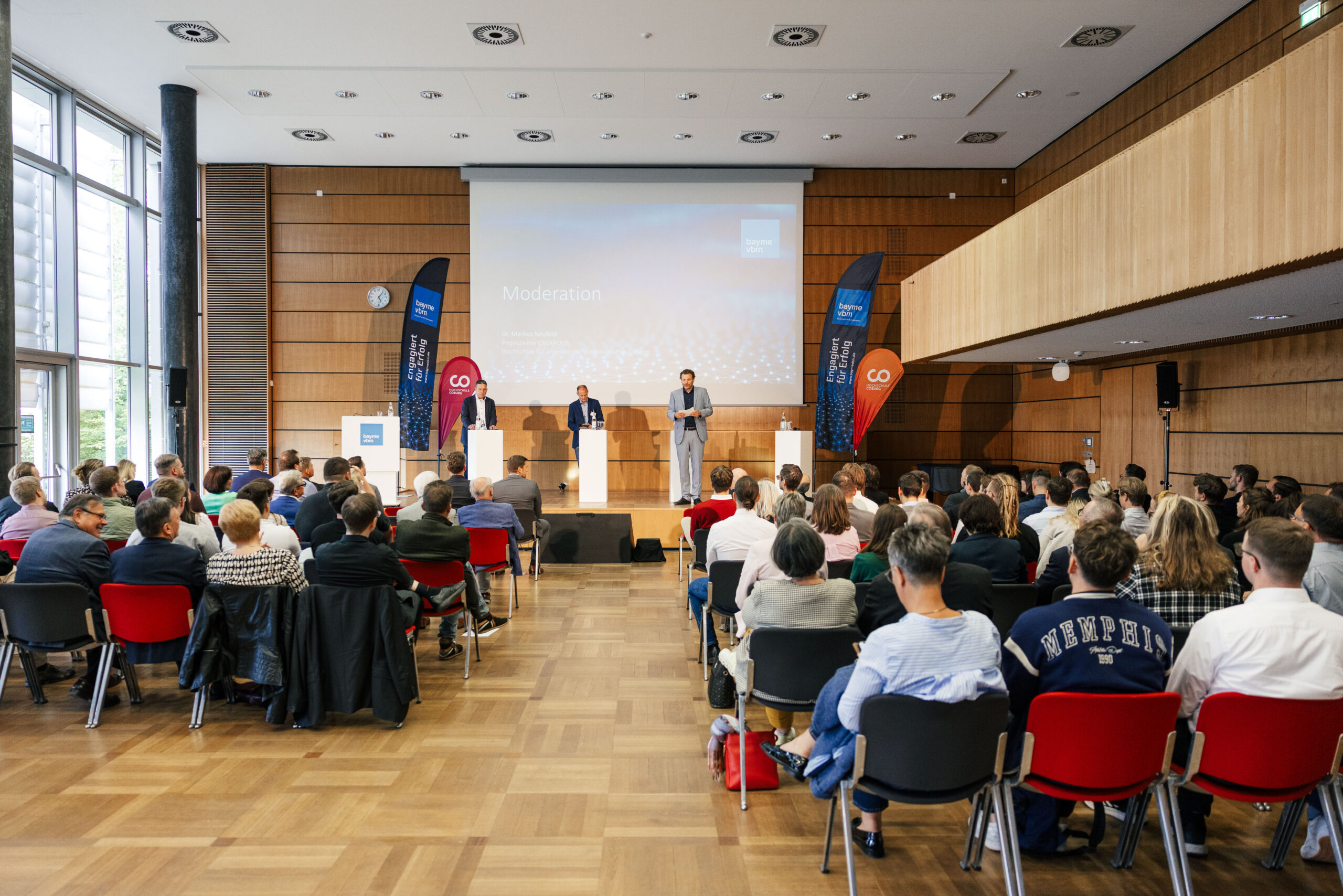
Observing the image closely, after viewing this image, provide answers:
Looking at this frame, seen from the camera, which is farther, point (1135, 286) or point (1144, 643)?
point (1135, 286)

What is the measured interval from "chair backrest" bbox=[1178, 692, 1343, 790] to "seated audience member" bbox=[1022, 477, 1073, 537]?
2.32 m

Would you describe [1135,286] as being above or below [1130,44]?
below

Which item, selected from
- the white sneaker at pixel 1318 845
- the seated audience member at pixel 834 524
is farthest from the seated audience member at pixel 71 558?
the white sneaker at pixel 1318 845

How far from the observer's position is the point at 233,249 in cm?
1101

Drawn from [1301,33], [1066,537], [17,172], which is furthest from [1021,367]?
[17,172]

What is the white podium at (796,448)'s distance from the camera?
31.6 feet

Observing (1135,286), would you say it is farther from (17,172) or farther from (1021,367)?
(17,172)


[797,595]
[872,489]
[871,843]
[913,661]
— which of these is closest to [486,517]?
[872,489]

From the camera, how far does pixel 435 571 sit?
4750mm

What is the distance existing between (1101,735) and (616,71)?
772cm

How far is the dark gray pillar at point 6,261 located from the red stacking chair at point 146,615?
8.42ft

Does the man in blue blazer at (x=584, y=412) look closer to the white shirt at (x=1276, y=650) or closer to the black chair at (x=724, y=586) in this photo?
the black chair at (x=724, y=586)

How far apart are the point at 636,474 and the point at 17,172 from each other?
7334mm

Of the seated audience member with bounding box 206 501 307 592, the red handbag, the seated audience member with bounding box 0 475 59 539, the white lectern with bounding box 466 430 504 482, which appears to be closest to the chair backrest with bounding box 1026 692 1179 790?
the red handbag
